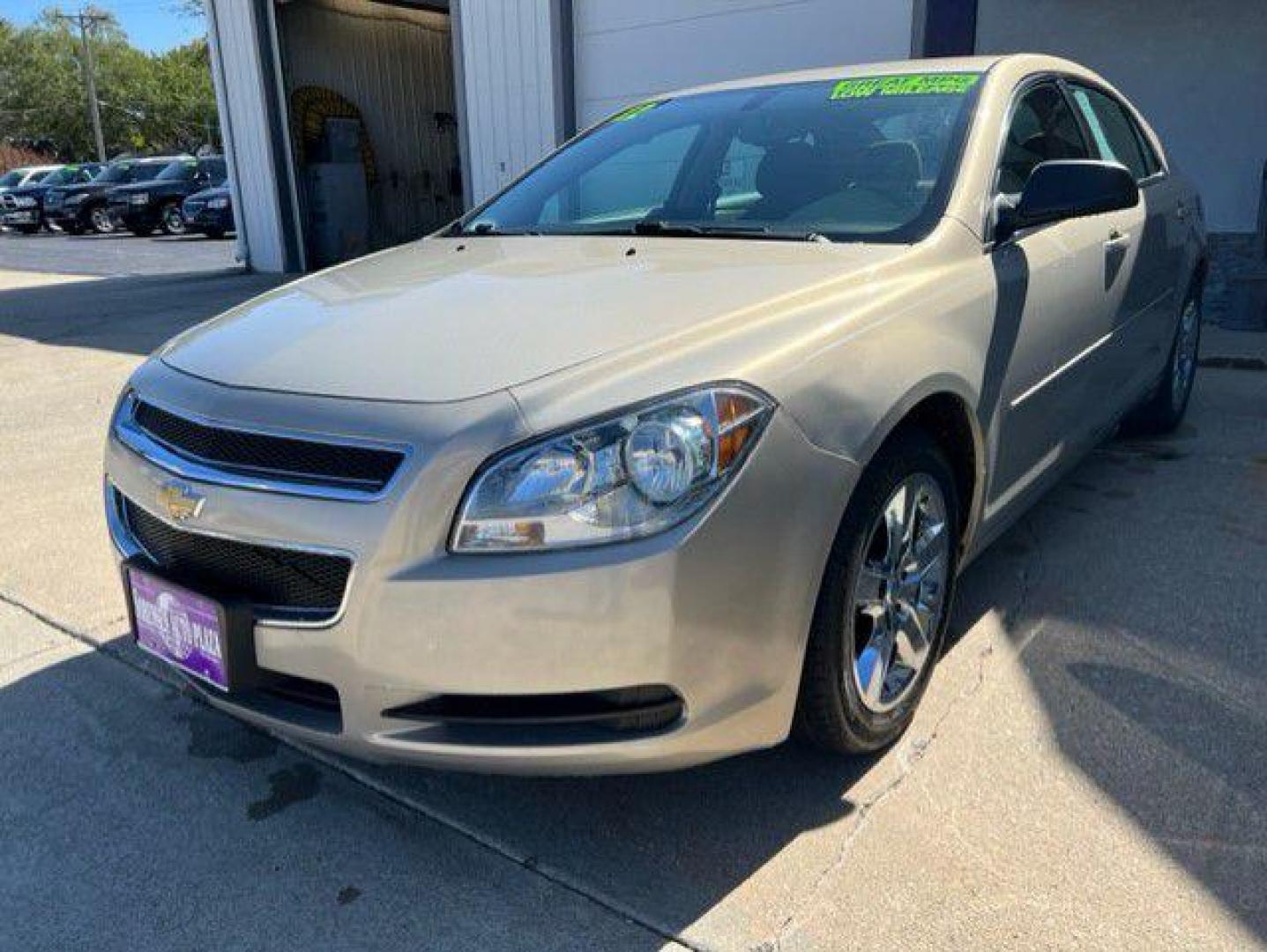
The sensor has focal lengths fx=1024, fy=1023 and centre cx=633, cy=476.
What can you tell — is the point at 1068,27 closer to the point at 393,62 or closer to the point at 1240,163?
the point at 1240,163

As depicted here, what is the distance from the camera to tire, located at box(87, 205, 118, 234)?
25.6 m

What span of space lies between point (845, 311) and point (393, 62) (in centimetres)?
1541

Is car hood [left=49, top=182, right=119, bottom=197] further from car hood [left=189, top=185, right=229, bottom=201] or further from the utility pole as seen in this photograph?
the utility pole

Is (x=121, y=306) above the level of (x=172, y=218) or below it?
below

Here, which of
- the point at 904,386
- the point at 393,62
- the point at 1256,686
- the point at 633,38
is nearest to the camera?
the point at 904,386

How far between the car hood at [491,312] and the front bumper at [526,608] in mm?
128

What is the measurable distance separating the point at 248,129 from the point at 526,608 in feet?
43.9

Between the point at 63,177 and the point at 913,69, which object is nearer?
the point at 913,69

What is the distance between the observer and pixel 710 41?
348 inches

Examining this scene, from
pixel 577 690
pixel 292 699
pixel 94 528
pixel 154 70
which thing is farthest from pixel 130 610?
pixel 154 70

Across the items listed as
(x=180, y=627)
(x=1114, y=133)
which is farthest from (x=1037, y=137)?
(x=180, y=627)

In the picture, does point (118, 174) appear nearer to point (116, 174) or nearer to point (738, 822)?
point (116, 174)

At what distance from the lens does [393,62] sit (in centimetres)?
1568

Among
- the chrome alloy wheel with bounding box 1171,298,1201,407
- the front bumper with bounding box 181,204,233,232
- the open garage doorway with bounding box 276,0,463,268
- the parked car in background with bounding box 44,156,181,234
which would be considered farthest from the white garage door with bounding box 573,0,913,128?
the parked car in background with bounding box 44,156,181,234
